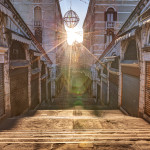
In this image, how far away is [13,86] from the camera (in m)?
7.75

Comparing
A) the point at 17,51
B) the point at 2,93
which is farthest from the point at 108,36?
the point at 2,93

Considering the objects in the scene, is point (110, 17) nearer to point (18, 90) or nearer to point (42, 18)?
point (42, 18)

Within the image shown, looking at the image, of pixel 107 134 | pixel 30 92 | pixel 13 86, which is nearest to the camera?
pixel 107 134

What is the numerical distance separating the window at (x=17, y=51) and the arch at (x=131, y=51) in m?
6.80

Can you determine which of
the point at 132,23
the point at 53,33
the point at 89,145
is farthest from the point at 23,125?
the point at 53,33

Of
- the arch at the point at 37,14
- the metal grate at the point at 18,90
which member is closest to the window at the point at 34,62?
the metal grate at the point at 18,90

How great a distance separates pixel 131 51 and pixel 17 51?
22.6 ft

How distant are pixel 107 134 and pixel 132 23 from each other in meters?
7.10

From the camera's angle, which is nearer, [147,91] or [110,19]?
[147,91]

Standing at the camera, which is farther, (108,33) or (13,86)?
(108,33)

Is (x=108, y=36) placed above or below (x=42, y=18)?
below

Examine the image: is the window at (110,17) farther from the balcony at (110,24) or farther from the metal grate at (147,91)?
the metal grate at (147,91)

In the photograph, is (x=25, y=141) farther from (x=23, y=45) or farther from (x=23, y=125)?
(x=23, y=45)

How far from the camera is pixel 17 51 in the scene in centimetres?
852
